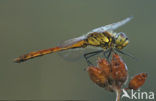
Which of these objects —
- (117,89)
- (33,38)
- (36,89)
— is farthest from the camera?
(33,38)

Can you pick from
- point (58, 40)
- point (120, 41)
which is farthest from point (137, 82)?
point (58, 40)

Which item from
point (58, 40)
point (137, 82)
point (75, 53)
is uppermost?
point (58, 40)

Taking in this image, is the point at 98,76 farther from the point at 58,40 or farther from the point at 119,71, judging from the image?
the point at 58,40

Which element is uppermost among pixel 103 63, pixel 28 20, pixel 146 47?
pixel 28 20

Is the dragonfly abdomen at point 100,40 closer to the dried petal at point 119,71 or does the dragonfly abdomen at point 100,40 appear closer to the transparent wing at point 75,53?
the transparent wing at point 75,53

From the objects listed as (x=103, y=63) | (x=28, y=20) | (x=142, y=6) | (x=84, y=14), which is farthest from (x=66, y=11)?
(x=103, y=63)

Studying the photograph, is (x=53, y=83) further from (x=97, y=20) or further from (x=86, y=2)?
(x=86, y=2)
